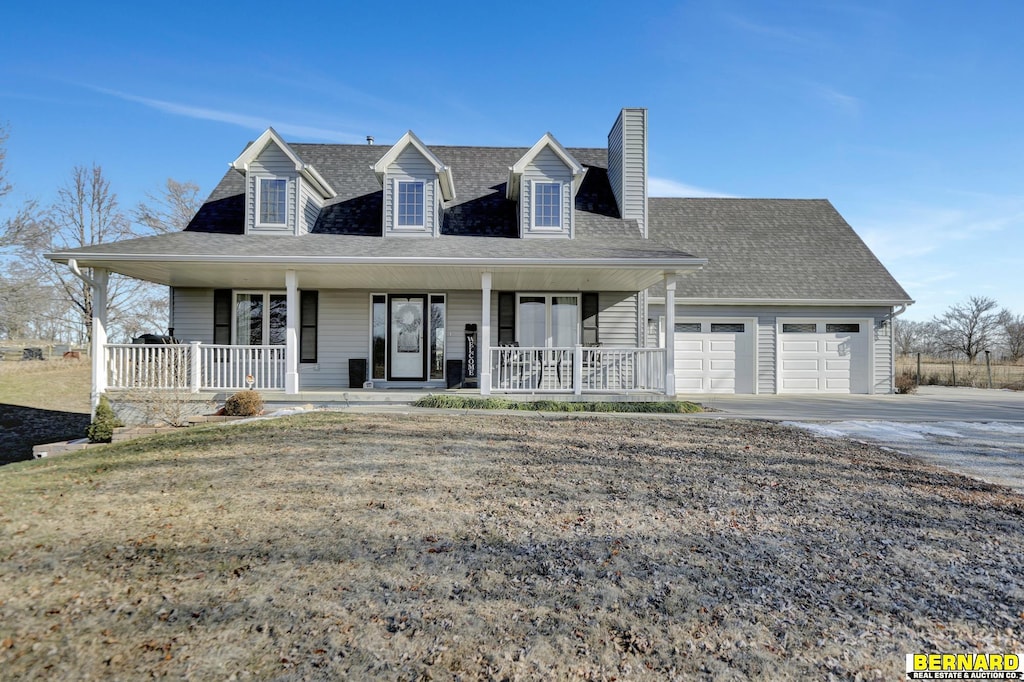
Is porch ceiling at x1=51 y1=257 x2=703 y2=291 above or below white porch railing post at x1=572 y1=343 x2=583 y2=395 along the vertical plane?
above

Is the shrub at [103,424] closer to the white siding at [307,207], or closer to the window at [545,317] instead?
the white siding at [307,207]

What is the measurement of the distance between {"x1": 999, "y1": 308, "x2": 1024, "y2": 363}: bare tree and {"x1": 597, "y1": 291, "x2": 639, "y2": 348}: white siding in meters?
32.0

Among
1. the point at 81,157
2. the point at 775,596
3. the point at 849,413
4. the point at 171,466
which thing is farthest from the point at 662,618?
the point at 81,157

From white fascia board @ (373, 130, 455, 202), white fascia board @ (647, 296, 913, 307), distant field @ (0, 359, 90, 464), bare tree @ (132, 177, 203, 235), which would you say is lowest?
distant field @ (0, 359, 90, 464)

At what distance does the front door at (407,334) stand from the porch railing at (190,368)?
266cm

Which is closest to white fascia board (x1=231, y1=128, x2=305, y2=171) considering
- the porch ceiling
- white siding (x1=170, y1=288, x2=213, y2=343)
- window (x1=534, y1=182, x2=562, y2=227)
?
the porch ceiling

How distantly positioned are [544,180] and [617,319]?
387 centimetres

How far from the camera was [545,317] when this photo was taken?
12.7 m

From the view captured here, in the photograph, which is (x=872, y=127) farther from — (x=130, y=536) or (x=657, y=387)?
(x=130, y=536)

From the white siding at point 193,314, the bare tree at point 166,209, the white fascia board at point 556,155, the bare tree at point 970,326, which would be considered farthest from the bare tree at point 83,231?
the bare tree at point 970,326

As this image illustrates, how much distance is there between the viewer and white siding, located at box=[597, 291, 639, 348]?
41.5 ft

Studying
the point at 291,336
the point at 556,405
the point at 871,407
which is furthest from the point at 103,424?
the point at 871,407

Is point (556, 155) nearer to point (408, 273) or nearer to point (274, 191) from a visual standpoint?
point (408, 273)

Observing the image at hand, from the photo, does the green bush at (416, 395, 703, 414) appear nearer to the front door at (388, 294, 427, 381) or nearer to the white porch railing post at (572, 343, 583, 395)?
the white porch railing post at (572, 343, 583, 395)
